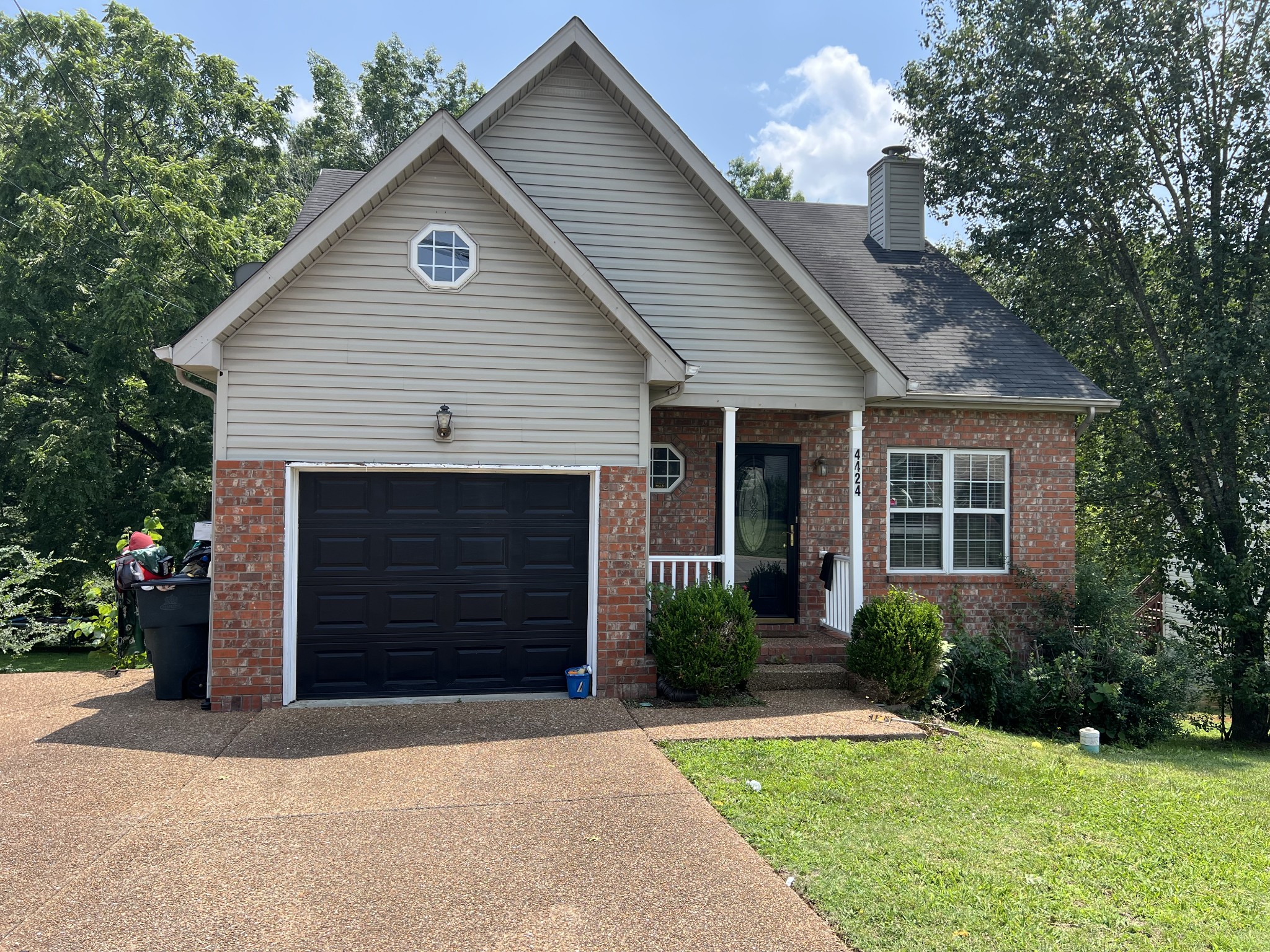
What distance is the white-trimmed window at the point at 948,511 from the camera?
10.8 meters

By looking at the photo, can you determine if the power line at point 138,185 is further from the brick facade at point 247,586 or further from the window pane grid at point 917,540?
the window pane grid at point 917,540

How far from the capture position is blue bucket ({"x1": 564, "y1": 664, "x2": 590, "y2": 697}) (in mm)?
8344

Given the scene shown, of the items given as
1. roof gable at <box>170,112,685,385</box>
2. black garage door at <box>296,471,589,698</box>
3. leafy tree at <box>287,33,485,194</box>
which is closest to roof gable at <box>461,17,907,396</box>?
roof gable at <box>170,112,685,385</box>

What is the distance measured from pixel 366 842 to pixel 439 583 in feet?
11.8

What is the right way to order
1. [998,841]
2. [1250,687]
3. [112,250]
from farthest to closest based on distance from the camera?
[112,250], [1250,687], [998,841]

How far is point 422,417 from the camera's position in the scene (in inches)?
320

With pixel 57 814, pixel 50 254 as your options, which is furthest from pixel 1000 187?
pixel 50 254

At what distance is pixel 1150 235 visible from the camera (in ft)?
45.9

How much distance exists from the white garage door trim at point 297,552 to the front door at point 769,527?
2.79 metres

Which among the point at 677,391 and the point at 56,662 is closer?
the point at 677,391

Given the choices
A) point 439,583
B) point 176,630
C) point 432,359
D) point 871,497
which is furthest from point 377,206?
point 871,497

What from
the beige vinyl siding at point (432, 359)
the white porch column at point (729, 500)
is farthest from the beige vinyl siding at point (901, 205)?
the beige vinyl siding at point (432, 359)

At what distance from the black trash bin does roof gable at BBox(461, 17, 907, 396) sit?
5.72m

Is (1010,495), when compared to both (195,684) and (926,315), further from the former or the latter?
(195,684)
